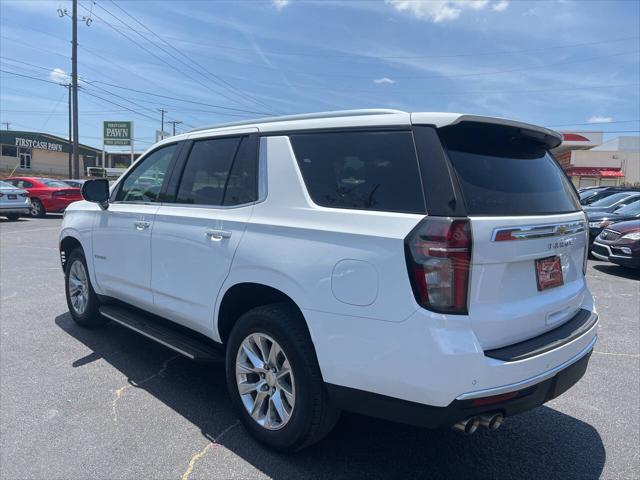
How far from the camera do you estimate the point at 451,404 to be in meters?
2.29

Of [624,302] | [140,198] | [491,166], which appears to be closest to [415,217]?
[491,166]

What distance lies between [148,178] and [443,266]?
9.79 ft

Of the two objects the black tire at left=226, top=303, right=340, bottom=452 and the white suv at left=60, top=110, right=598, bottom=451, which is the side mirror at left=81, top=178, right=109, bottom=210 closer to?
the white suv at left=60, top=110, right=598, bottom=451

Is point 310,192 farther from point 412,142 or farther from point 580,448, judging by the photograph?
point 580,448

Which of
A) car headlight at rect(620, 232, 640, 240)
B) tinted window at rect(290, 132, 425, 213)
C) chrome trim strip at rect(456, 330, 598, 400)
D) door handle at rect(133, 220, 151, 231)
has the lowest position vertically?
chrome trim strip at rect(456, 330, 598, 400)

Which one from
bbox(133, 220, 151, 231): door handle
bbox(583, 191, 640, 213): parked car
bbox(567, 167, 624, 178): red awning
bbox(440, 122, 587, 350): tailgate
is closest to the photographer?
bbox(440, 122, 587, 350): tailgate

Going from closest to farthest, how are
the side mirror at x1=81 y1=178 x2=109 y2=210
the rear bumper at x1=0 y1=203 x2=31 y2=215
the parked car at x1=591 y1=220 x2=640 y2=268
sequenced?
1. the side mirror at x1=81 y1=178 x2=109 y2=210
2. the parked car at x1=591 y1=220 x2=640 y2=268
3. the rear bumper at x1=0 y1=203 x2=31 y2=215

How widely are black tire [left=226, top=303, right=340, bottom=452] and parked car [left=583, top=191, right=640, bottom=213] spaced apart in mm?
11986

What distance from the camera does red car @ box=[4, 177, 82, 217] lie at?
1873cm

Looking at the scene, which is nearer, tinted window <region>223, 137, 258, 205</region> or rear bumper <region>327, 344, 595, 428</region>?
rear bumper <region>327, 344, 595, 428</region>

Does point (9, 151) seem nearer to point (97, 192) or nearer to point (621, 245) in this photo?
point (97, 192)

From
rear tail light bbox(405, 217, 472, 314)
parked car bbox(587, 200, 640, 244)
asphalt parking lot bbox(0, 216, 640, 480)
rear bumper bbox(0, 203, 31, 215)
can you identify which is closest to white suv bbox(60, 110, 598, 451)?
rear tail light bbox(405, 217, 472, 314)

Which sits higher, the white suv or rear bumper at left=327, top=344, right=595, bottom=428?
the white suv

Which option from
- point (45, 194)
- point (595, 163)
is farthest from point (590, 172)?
point (45, 194)
